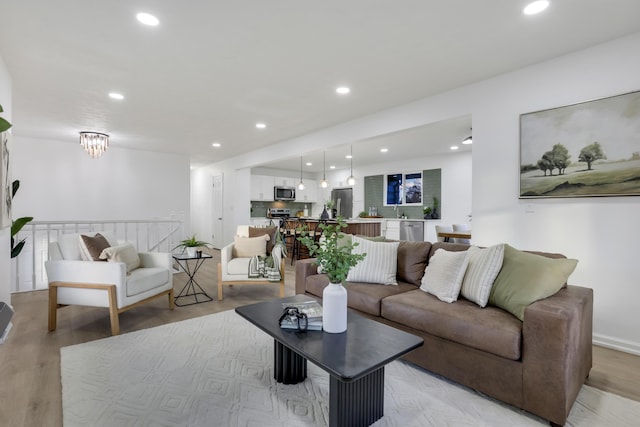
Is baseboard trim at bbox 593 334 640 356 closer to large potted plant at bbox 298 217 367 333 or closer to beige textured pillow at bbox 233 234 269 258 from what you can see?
large potted plant at bbox 298 217 367 333

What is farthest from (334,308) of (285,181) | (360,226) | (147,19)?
(285,181)

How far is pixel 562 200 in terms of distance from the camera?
9.61 ft

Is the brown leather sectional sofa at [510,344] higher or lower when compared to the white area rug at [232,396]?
higher

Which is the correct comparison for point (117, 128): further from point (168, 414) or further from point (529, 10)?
point (529, 10)

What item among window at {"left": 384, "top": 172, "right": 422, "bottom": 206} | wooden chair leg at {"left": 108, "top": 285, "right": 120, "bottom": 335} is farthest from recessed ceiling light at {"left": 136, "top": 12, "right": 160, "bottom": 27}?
window at {"left": 384, "top": 172, "right": 422, "bottom": 206}

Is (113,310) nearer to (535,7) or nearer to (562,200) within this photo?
(535,7)

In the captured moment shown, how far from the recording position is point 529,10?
2217 millimetres

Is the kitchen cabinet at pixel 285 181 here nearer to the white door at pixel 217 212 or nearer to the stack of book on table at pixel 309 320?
the white door at pixel 217 212

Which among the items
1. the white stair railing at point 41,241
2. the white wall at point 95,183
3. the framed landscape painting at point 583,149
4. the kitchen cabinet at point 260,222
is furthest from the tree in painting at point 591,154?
the kitchen cabinet at point 260,222

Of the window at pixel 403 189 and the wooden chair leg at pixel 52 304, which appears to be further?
the window at pixel 403 189

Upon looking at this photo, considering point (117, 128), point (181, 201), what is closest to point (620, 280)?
point (117, 128)

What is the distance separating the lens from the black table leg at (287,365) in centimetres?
211

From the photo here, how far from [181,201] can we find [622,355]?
815cm

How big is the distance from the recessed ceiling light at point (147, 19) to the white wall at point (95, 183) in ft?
14.6
